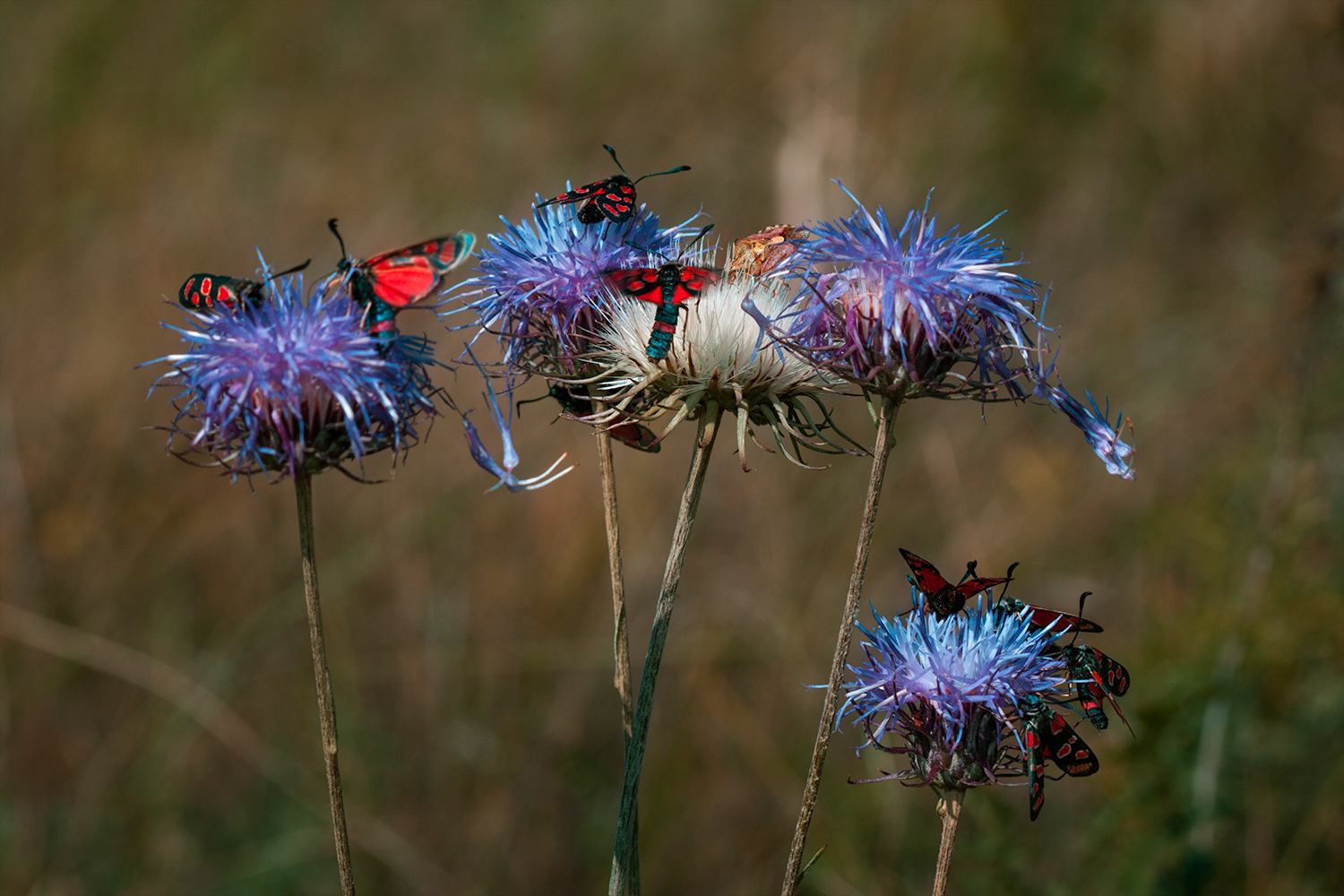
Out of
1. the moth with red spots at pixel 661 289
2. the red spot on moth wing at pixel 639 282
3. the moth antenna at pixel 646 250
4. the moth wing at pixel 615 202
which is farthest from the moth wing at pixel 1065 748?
the moth wing at pixel 615 202

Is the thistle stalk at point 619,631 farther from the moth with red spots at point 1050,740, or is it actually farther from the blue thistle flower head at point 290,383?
the moth with red spots at point 1050,740

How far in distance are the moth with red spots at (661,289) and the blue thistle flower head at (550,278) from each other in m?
0.30

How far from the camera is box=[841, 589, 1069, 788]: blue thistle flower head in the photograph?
255 centimetres

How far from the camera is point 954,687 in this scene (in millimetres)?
2561

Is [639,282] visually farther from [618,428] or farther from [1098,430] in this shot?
[1098,430]

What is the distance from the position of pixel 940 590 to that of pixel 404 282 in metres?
1.75

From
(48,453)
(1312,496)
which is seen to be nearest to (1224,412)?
(1312,496)

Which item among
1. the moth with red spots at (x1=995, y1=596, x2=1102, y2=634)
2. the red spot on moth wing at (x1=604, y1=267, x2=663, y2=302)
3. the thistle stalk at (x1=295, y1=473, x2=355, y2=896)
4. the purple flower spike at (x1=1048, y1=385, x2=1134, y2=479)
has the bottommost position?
the thistle stalk at (x1=295, y1=473, x2=355, y2=896)

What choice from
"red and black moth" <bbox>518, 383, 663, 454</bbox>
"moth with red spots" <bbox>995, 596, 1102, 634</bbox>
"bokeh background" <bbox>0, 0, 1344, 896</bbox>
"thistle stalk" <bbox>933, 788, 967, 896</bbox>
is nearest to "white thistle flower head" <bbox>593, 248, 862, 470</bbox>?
"red and black moth" <bbox>518, 383, 663, 454</bbox>

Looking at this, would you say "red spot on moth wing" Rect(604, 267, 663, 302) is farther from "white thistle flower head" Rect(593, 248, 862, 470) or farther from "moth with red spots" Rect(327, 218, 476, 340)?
"moth with red spots" Rect(327, 218, 476, 340)

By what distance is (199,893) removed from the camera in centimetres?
591

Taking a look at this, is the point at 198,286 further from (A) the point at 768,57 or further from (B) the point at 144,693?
(A) the point at 768,57

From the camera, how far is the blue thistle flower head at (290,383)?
2.60m

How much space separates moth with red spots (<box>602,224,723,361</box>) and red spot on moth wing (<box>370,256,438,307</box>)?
0.55 metres
